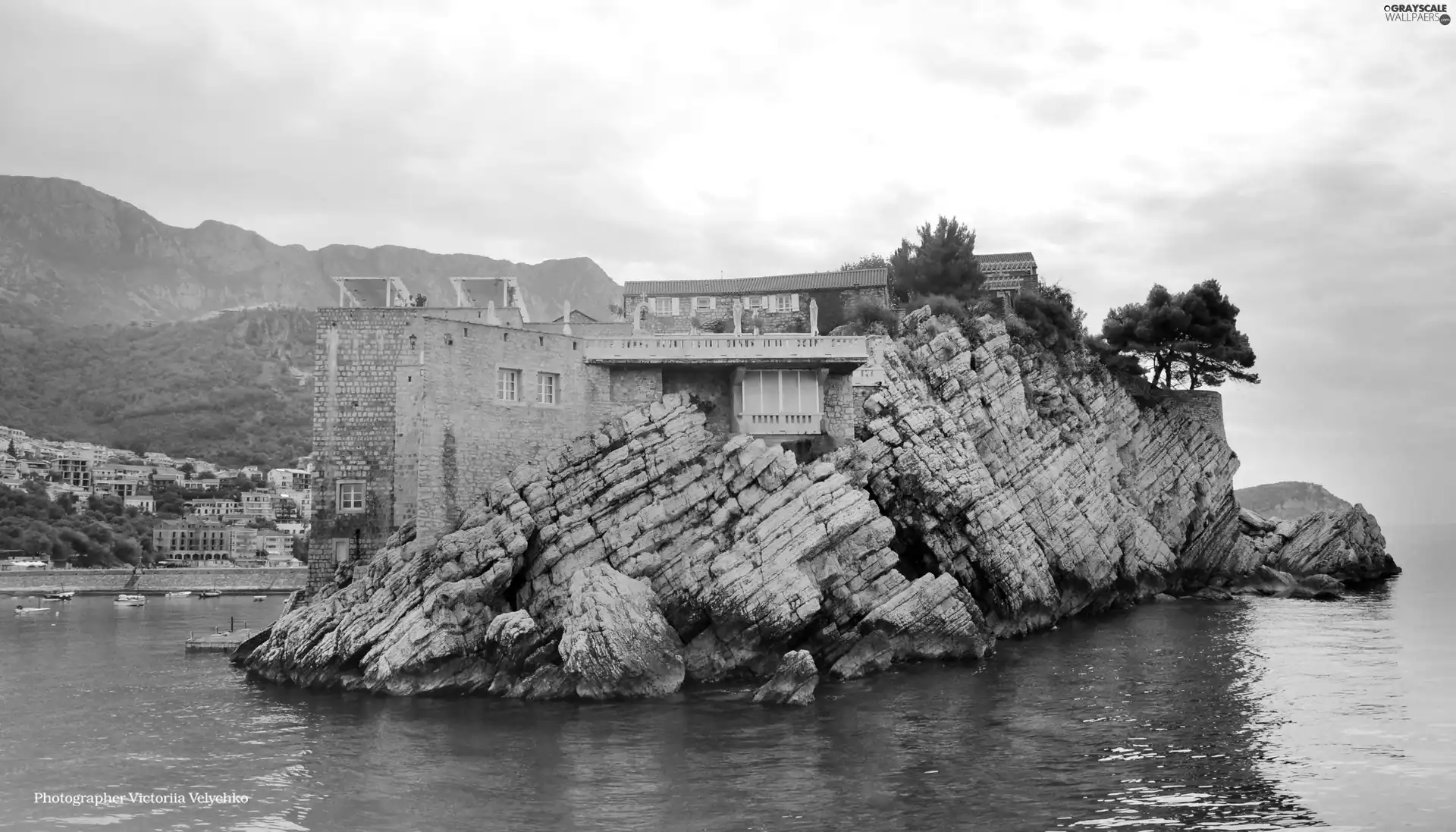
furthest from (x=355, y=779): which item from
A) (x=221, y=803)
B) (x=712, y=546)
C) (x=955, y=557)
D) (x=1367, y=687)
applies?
(x=1367, y=687)

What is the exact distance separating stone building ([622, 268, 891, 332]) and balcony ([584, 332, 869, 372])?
1740 cm

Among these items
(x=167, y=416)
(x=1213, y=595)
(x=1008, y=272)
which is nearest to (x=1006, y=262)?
(x=1008, y=272)

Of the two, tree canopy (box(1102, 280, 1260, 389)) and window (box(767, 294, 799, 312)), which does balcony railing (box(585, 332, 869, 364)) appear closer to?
window (box(767, 294, 799, 312))

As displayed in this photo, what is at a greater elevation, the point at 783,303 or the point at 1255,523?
the point at 783,303

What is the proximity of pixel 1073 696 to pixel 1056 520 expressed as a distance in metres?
17.0

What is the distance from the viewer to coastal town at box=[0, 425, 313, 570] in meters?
127

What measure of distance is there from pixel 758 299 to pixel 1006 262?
15.7 m

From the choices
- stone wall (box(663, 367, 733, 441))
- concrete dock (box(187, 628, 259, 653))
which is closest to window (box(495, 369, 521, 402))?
stone wall (box(663, 367, 733, 441))

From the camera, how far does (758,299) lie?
200 ft

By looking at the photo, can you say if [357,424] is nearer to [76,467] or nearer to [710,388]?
[710,388]

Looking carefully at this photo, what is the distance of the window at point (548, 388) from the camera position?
127 ft

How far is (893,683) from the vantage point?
32.7 meters

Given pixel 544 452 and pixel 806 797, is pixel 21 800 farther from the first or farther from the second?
pixel 544 452

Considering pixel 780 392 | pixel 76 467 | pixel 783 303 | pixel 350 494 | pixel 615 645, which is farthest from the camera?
pixel 76 467
